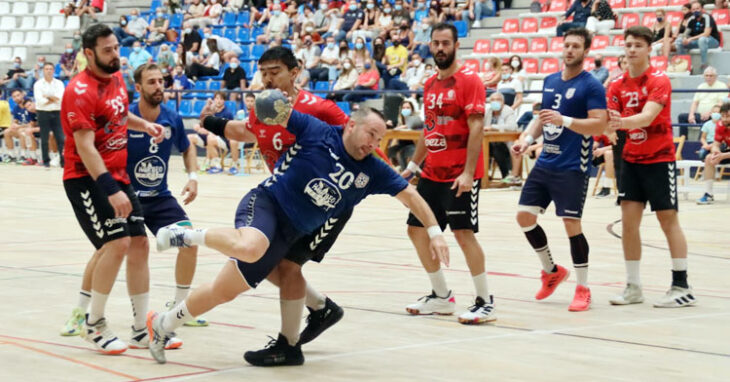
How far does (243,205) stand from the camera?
639cm

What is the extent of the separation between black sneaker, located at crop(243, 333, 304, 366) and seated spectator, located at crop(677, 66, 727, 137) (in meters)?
15.4

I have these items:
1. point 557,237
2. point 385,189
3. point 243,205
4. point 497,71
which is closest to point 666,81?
point 385,189

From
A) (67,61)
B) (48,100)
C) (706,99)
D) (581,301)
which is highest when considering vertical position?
(581,301)

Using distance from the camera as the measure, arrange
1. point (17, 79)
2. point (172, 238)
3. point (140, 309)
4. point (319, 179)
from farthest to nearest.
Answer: point (17, 79) < point (140, 309) < point (319, 179) < point (172, 238)

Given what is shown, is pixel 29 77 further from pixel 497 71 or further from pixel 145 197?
pixel 145 197

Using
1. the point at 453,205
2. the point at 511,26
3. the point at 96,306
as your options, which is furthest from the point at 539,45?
the point at 96,306

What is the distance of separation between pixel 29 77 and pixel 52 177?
1184cm

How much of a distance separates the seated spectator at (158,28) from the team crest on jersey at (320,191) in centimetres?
2874

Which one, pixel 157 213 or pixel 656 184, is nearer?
pixel 157 213

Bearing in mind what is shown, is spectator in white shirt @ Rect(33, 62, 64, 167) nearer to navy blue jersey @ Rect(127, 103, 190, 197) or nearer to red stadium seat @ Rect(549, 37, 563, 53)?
red stadium seat @ Rect(549, 37, 563, 53)

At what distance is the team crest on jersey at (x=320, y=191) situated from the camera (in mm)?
6316

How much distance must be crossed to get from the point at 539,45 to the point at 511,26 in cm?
135

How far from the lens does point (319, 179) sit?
6.31 metres

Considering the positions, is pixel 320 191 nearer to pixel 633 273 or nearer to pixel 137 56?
pixel 633 273
